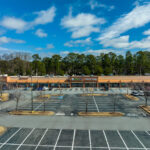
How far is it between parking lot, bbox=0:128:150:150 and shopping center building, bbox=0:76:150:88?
1151 inches

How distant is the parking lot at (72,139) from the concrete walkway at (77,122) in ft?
3.04

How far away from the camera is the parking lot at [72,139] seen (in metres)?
10.8

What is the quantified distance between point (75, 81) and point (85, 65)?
17.9 m

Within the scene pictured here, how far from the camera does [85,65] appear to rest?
58219mm

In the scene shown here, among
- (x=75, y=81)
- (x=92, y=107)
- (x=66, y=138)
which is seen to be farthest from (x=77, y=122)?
(x=75, y=81)

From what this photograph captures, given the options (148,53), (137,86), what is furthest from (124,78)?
(148,53)

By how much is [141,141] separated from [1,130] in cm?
1557

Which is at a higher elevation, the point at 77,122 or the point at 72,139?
the point at 77,122

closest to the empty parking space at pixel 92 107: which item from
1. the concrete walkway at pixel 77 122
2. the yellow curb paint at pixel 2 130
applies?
the concrete walkway at pixel 77 122

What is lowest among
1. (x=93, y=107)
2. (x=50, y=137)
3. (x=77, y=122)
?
(x=50, y=137)

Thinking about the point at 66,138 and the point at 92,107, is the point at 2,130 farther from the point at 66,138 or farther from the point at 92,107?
the point at 92,107

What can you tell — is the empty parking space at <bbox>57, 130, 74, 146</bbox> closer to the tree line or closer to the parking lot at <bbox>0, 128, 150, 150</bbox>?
the parking lot at <bbox>0, 128, 150, 150</bbox>

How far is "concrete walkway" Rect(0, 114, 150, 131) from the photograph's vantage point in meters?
14.4

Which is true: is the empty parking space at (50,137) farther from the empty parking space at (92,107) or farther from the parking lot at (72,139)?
the empty parking space at (92,107)
